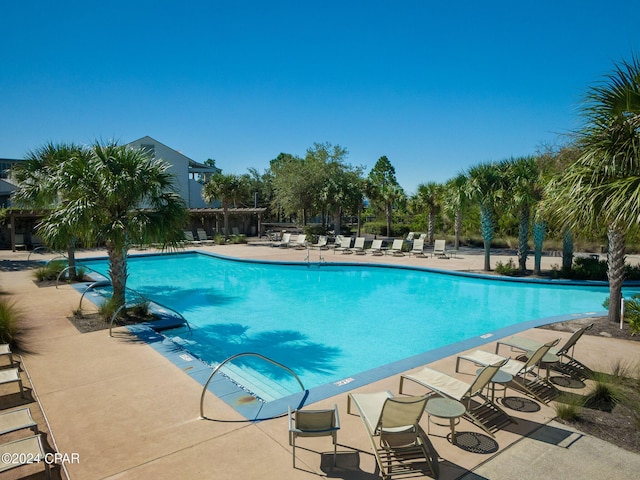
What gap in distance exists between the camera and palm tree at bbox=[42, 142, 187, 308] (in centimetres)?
832

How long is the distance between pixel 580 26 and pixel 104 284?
1765cm

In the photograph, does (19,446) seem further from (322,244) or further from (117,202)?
(322,244)

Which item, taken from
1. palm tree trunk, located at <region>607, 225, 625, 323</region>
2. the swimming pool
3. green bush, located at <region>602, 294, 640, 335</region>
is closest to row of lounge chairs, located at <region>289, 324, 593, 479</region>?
the swimming pool

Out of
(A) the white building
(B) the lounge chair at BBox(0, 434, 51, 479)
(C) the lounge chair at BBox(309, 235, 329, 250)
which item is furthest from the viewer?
(A) the white building

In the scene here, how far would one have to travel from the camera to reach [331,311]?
12.0 metres

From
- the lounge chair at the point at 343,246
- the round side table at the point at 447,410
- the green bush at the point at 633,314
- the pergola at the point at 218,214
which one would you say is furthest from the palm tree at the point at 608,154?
the pergola at the point at 218,214

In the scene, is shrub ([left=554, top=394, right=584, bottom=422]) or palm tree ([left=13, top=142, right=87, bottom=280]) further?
palm tree ([left=13, top=142, right=87, bottom=280])

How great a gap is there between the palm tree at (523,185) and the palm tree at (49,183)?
13.9m

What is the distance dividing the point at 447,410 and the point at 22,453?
394cm

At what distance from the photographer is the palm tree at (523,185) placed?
14750mm

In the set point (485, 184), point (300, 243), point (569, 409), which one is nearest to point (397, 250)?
point (300, 243)

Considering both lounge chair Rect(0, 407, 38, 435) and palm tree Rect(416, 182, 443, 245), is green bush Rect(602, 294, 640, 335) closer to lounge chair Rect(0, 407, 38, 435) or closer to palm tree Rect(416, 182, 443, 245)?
lounge chair Rect(0, 407, 38, 435)

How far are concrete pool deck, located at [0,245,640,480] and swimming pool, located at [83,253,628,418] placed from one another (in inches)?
58.5

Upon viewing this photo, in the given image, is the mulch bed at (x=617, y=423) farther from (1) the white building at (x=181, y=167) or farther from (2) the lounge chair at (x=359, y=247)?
(1) the white building at (x=181, y=167)
